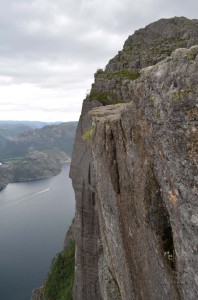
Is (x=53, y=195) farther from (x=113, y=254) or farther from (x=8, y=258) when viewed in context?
(x=113, y=254)

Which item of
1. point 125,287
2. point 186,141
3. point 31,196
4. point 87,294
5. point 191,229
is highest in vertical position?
point 186,141

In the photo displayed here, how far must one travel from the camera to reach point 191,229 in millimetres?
9219

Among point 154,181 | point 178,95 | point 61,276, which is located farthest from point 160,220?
point 61,276

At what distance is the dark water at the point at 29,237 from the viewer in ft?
303

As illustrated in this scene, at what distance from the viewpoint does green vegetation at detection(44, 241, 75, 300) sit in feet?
203

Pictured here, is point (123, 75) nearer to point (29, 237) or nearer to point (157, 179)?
point (157, 179)

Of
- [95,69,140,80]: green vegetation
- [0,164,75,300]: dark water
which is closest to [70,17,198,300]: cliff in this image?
[95,69,140,80]: green vegetation

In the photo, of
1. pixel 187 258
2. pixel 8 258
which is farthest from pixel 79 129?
pixel 8 258

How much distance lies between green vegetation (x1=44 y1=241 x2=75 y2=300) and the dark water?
2443 cm

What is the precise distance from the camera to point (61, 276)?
6562 centimetres

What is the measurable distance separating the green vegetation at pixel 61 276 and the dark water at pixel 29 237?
24.4 meters

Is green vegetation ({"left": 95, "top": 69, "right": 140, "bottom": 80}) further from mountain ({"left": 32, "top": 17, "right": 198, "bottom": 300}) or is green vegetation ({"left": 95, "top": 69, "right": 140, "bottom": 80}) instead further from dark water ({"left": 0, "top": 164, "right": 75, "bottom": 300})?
dark water ({"left": 0, "top": 164, "right": 75, "bottom": 300})

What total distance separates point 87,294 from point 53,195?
14058 cm

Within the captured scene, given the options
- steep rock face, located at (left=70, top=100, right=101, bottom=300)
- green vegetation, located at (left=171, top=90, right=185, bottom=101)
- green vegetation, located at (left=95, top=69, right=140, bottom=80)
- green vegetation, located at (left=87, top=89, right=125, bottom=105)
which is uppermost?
green vegetation, located at (left=95, top=69, right=140, bottom=80)
